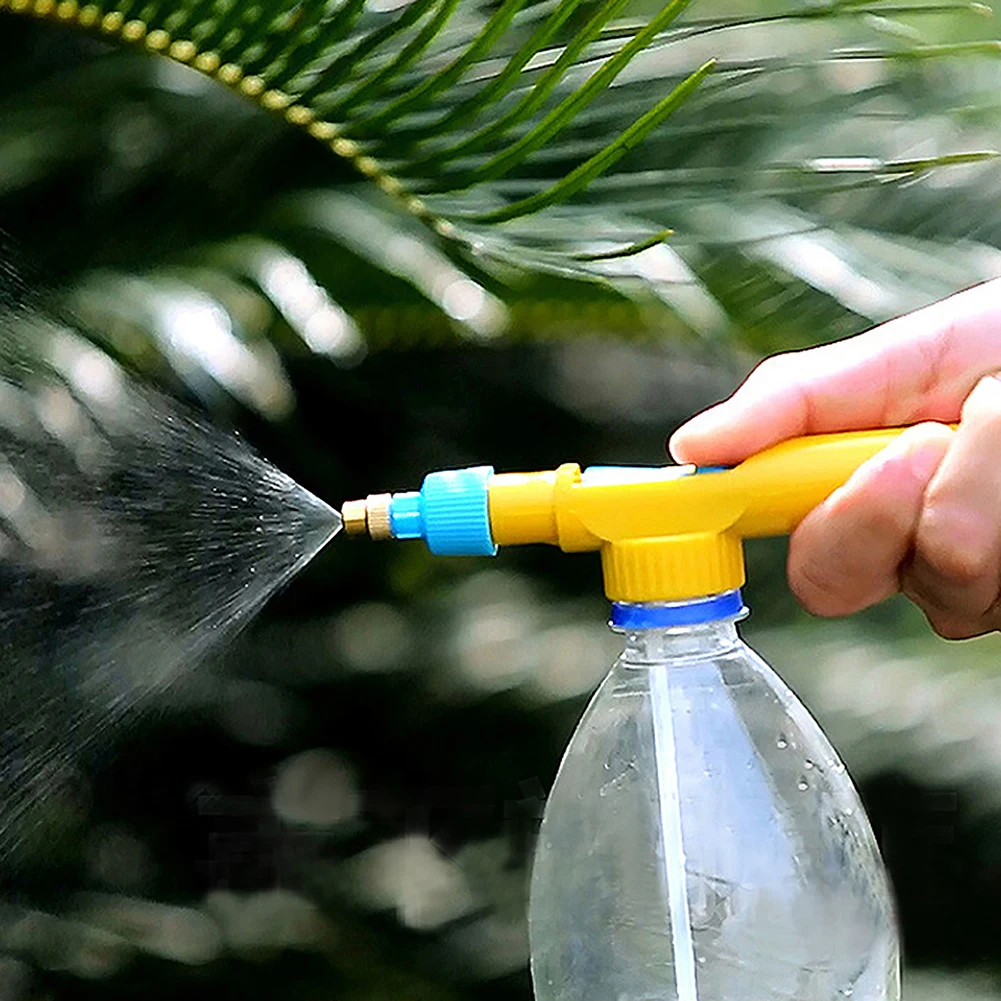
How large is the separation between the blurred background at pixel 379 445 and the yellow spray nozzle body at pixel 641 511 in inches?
5.1

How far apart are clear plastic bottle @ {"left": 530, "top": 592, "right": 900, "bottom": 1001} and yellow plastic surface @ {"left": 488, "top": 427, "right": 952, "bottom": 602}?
6cm

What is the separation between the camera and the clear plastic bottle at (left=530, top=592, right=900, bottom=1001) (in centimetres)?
58

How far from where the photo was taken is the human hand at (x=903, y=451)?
0.51 meters

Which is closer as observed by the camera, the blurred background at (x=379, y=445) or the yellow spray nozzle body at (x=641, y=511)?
the yellow spray nozzle body at (x=641, y=511)

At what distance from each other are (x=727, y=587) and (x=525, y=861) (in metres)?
0.50

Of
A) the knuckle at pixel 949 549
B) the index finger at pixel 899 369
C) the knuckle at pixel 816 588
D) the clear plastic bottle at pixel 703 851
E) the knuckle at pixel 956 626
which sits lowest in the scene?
the clear plastic bottle at pixel 703 851

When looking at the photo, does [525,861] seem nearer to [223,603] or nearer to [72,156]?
[223,603]

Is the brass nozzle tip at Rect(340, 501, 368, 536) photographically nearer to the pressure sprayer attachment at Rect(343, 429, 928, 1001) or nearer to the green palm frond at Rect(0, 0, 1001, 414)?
the pressure sprayer attachment at Rect(343, 429, 928, 1001)

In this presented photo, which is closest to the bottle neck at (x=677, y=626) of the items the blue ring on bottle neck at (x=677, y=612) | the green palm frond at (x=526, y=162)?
the blue ring on bottle neck at (x=677, y=612)

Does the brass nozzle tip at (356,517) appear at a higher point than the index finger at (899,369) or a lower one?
lower

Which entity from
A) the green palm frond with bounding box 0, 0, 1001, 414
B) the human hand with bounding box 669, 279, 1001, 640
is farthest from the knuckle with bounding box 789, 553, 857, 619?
the green palm frond with bounding box 0, 0, 1001, 414

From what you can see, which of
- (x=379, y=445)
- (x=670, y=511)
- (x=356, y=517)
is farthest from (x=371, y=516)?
(x=379, y=445)

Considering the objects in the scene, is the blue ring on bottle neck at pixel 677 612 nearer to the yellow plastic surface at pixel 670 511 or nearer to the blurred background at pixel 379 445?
the yellow plastic surface at pixel 670 511

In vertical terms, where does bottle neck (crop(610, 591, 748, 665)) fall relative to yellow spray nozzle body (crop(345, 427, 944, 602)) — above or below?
below
